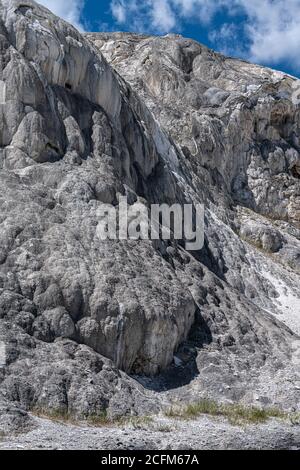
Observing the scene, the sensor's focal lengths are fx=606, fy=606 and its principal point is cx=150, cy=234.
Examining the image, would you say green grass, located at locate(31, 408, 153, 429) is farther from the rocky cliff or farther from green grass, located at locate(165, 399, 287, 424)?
green grass, located at locate(165, 399, 287, 424)

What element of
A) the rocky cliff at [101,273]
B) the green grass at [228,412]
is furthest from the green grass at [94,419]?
the green grass at [228,412]

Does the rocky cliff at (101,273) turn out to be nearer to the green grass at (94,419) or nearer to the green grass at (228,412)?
the green grass at (94,419)

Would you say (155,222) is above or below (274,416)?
above

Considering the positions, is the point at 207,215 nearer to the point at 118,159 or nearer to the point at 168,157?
the point at 168,157

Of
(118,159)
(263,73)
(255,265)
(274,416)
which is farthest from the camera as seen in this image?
(263,73)

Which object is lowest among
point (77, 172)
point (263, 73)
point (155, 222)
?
point (155, 222)

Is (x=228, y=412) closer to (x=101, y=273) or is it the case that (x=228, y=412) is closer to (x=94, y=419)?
(x=94, y=419)

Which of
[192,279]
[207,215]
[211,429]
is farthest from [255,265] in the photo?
[211,429]
